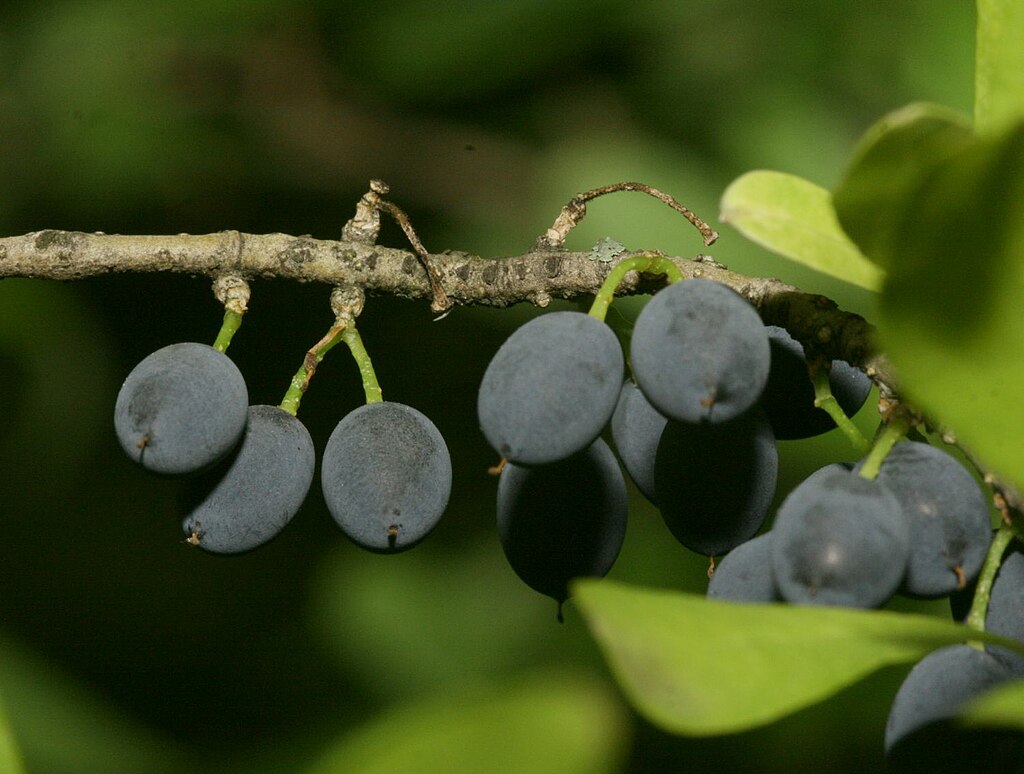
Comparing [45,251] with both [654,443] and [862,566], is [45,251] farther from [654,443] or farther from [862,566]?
[862,566]

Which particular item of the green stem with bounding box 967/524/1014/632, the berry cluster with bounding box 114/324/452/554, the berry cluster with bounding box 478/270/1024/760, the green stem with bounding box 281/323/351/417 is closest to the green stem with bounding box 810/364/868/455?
the berry cluster with bounding box 478/270/1024/760

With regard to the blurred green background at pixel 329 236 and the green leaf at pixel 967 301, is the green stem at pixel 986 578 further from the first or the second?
the blurred green background at pixel 329 236

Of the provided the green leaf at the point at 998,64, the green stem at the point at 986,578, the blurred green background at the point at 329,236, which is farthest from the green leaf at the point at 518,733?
the blurred green background at the point at 329,236

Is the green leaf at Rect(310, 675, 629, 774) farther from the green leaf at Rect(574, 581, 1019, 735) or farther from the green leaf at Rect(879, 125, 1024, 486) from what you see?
the green leaf at Rect(879, 125, 1024, 486)

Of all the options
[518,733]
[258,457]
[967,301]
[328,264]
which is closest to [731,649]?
[518,733]

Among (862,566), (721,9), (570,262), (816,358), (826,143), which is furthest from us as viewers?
(721,9)

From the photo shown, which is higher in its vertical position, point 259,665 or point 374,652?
point 374,652

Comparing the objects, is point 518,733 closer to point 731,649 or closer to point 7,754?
point 731,649

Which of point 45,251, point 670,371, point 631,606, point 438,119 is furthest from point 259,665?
point 631,606
